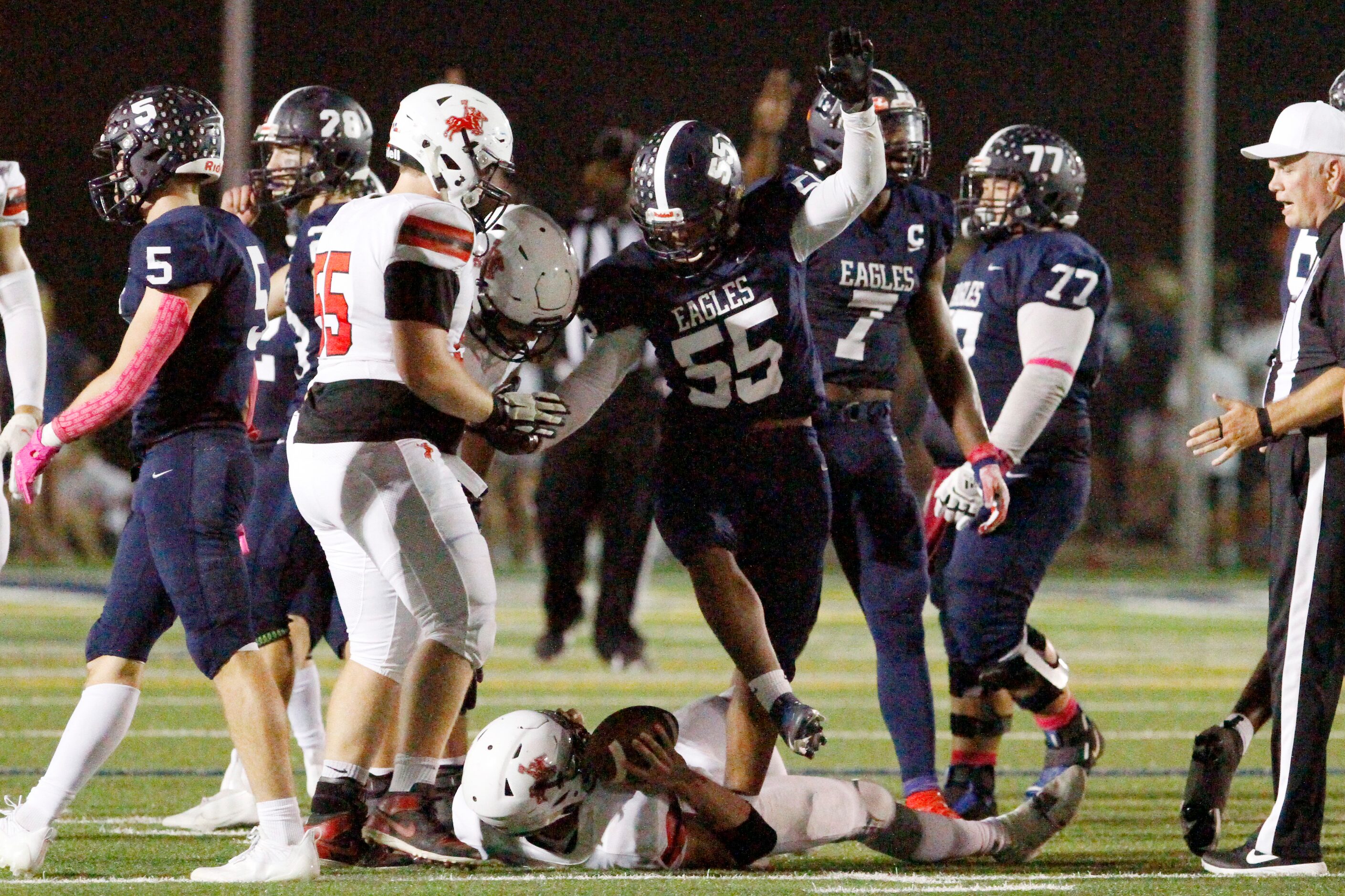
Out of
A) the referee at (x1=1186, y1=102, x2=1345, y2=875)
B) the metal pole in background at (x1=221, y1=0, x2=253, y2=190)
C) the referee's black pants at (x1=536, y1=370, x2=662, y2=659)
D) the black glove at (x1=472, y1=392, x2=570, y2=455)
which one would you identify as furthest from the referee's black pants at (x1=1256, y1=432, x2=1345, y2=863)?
the metal pole in background at (x1=221, y1=0, x2=253, y2=190)

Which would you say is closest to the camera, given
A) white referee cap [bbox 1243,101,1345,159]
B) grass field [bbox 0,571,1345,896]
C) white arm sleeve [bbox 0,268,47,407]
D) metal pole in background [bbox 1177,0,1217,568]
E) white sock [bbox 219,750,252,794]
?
grass field [bbox 0,571,1345,896]

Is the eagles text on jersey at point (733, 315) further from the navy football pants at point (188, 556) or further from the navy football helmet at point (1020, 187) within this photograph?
the navy football helmet at point (1020, 187)

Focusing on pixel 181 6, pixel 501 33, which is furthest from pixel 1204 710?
pixel 181 6

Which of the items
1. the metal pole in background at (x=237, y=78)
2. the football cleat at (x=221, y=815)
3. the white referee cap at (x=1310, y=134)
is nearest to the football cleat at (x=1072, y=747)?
the white referee cap at (x=1310, y=134)

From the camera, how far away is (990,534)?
5289mm

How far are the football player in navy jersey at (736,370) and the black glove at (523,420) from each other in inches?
8.2

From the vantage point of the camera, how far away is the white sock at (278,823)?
4.00 metres

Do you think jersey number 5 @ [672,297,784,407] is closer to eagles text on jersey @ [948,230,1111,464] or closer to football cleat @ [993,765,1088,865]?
eagles text on jersey @ [948,230,1111,464]

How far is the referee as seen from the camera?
13.6ft

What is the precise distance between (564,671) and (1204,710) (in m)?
2.85

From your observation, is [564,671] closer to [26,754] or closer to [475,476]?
[26,754]

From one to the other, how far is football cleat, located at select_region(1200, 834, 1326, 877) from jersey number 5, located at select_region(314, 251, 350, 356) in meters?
2.24

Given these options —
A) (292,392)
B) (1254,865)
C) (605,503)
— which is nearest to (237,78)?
(605,503)

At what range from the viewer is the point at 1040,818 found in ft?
14.8
